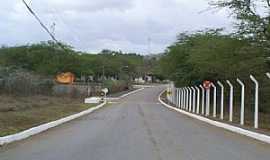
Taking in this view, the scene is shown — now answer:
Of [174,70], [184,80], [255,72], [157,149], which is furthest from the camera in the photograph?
[174,70]

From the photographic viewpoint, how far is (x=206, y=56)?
167ft

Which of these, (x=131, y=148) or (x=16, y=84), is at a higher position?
(x=16, y=84)

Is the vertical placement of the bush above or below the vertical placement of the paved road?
above

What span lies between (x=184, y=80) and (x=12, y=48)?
7282 centimetres

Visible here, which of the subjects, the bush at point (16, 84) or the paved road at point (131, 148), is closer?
the paved road at point (131, 148)

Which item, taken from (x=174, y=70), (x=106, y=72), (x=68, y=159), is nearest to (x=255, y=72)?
(x=68, y=159)

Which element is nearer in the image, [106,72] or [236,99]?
[236,99]

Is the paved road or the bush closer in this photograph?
the paved road

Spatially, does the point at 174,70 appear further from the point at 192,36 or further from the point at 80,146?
the point at 80,146

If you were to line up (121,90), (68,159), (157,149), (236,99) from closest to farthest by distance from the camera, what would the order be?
(68,159) → (157,149) → (236,99) → (121,90)

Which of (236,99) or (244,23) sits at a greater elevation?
(244,23)

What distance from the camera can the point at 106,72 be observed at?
595 feet

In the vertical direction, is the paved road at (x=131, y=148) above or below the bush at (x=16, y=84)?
below

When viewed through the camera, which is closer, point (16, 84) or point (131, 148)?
point (131, 148)
